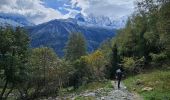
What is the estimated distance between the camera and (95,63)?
4872 inches

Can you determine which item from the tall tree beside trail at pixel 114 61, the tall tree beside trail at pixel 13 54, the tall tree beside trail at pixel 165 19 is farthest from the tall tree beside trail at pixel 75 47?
the tall tree beside trail at pixel 165 19

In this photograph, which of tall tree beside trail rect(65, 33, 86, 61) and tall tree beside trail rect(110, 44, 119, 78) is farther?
tall tree beside trail rect(65, 33, 86, 61)

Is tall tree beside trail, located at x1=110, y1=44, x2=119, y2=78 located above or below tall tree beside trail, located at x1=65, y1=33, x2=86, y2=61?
below

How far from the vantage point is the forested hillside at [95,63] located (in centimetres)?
4535

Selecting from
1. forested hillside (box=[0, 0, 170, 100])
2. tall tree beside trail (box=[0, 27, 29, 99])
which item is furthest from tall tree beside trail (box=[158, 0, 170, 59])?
tall tree beside trail (box=[0, 27, 29, 99])

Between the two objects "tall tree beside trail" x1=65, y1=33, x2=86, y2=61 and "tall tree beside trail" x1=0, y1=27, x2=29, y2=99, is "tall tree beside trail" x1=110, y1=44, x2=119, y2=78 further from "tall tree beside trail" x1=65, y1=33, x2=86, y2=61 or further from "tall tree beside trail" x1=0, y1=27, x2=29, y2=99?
"tall tree beside trail" x1=0, y1=27, x2=29, y2=99

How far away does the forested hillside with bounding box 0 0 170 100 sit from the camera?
149 feet

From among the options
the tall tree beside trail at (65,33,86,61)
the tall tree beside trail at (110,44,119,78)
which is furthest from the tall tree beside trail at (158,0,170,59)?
the tall tree beside trail at (65,33,86,61)

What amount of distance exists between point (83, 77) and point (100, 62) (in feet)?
51.3

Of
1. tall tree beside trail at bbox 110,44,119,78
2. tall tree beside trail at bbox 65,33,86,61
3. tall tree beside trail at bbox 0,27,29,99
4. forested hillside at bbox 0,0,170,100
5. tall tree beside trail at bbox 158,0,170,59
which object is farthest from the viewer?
tall tree beside trail at bbox 65,33,86,61

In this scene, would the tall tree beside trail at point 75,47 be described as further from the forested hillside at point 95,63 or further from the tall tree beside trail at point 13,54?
the tall tree beside trail at point 13,54

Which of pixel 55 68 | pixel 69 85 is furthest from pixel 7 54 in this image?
pixel 69 85

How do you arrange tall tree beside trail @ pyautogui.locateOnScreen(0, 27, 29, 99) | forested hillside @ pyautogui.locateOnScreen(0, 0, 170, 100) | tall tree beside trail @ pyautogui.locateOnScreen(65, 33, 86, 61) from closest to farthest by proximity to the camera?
forested hillside @ pyautogui.locateOnScreen(0, 0, 170, 100) → tall tree beside trail @ pyautogui.locateOnScreen(0, 27, 29, 99) → tall tree beside trail @ pyautogui.locateOnScreen(65, 33, 86, 61)

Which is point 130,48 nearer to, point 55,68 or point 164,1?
point 55,68
